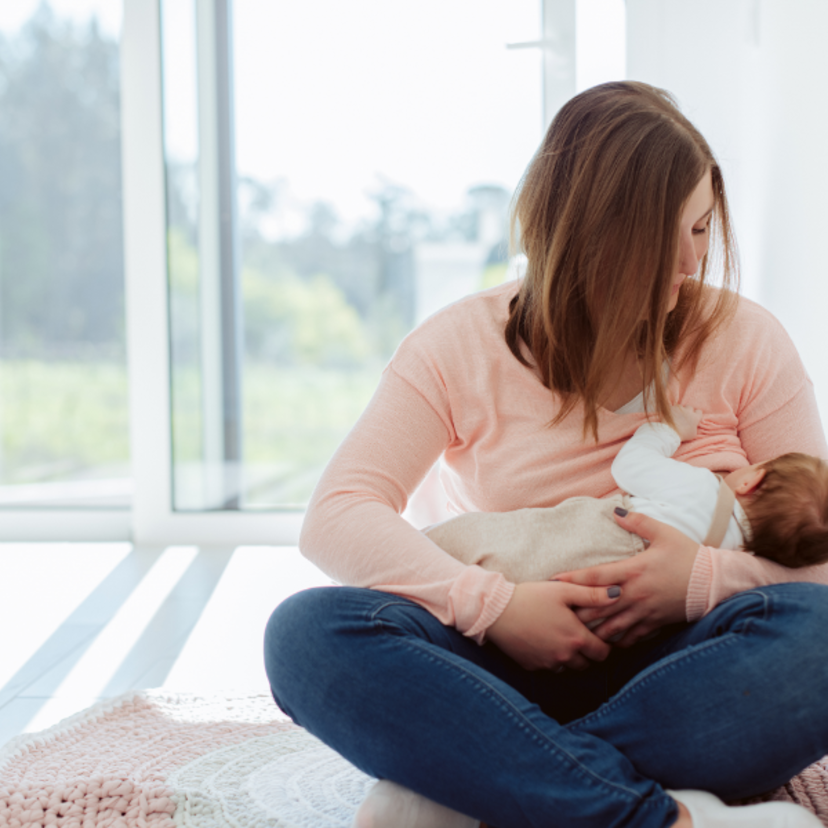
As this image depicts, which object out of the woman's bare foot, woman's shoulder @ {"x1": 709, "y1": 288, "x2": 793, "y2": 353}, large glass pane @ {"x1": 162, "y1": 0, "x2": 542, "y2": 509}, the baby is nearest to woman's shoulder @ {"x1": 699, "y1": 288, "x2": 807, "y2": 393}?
woman's shoulder @ {"x1": 709, "y1": 288, "x2": 793, "y2": 353}

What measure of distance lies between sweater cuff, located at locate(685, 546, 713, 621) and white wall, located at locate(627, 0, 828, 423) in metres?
0.70

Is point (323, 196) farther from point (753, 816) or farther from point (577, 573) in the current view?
point (753, 816)

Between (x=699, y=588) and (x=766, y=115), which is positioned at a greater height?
(x=766, y=115)

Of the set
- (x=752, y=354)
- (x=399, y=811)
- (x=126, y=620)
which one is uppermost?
(x=752, y=354)

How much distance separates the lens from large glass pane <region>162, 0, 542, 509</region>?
2.31 metres

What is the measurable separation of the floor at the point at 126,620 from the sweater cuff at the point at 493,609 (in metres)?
0.58

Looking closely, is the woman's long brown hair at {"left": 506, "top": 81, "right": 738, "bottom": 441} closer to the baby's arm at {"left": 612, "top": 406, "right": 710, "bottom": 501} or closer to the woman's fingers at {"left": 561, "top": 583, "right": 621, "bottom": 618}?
the baby's arm at {"left": 612, "top": 406, "right": 710, "bottom": 501}

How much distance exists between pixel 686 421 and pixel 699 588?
25 cm

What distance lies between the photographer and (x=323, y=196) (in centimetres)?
244

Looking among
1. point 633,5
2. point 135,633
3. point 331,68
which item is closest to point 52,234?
point 331,68

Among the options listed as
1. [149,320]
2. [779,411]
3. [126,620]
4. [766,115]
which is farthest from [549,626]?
[149,320]

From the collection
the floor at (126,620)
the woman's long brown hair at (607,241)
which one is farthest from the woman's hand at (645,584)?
the floor at (126,620)

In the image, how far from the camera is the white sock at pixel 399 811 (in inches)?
29.9

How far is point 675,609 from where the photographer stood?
90cm
